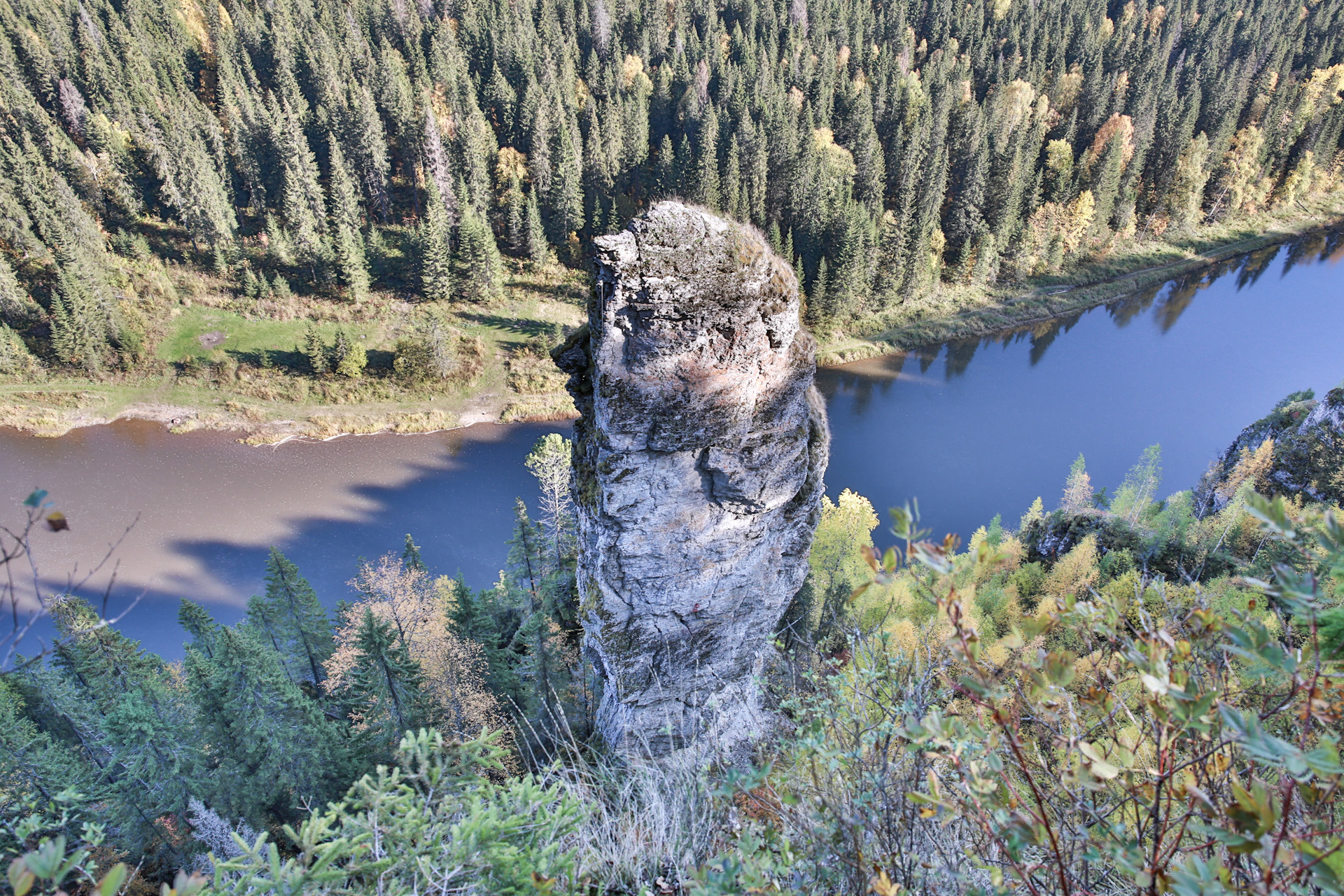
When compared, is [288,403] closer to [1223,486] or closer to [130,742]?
[130,742]

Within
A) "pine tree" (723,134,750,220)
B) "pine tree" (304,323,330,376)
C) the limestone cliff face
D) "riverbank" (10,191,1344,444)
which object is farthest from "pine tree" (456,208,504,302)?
the limestone cliff face

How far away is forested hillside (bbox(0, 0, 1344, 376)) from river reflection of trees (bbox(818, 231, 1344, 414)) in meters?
5.42

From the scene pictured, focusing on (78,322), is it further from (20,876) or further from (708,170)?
(20,876)

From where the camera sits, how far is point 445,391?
138 ft

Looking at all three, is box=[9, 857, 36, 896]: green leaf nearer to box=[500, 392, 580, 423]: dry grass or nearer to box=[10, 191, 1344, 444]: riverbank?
box=[500, 392, 580, 423]: dry grass

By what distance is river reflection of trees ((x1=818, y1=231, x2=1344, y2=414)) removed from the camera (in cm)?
4466

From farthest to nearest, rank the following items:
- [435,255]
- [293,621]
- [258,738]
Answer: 1. [435,255]
2. [293,621]
3. [258,738]

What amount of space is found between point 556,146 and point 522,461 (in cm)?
2926

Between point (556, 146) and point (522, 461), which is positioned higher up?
point (556, 146)

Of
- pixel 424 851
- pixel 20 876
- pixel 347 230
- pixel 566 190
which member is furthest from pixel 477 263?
pixel 20 876

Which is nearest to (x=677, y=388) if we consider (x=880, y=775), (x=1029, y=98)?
(x=880, y=775)

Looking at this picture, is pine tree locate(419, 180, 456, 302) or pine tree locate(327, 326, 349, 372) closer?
pine tree locate(327, 326, 349, 372)

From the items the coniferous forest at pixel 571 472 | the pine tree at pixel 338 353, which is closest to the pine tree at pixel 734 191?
the coniferous forest at pixel 571 472

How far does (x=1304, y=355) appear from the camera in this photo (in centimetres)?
4506
